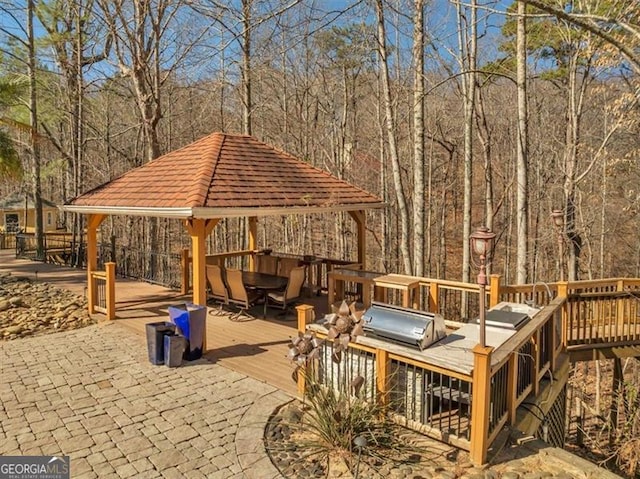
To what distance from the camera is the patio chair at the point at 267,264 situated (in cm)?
1048

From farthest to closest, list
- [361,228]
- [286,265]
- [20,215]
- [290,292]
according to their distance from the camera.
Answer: [20,215]
[286,265]
[361,228]
[290,292]

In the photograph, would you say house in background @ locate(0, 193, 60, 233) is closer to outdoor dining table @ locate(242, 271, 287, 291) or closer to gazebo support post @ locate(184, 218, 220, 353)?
outdoor dining table @ locate(242, 271, 287, 291)

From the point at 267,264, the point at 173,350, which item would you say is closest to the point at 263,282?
Result: the point at 267,264

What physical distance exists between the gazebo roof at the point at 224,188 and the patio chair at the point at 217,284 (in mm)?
1623

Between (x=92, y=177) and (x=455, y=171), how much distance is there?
19436 millimetres

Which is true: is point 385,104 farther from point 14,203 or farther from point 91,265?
point 14,203

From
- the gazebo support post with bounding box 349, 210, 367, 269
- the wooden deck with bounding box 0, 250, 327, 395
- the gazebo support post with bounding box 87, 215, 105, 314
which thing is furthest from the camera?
the gazebo support post with bounding box 349, 210, 367, 269

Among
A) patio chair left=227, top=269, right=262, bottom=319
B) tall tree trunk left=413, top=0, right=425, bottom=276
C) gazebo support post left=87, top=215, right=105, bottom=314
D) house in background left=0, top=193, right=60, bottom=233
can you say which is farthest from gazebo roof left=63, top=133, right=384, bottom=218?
house in background left=0, top=193, right=60, bottom=233

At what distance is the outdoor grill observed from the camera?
4469mm

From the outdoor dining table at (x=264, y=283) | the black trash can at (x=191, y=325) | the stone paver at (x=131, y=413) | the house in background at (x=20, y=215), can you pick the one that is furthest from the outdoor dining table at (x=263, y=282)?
the house in background at (x=20, y=215)

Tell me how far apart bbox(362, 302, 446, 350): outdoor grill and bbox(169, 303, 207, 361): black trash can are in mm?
2671

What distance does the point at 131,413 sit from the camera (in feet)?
16.0

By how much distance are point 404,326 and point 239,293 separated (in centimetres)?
434

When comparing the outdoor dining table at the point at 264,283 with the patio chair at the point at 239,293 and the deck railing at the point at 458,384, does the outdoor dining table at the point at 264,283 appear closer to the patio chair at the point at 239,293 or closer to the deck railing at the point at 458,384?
the patio chair at the point at 239,293
